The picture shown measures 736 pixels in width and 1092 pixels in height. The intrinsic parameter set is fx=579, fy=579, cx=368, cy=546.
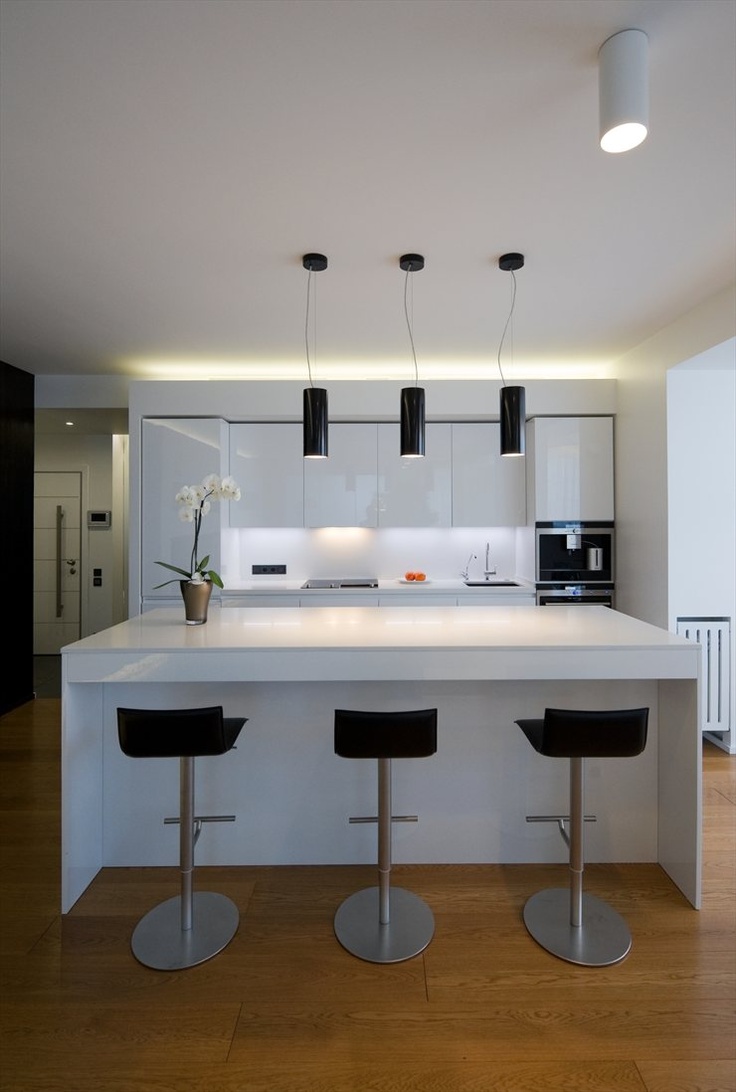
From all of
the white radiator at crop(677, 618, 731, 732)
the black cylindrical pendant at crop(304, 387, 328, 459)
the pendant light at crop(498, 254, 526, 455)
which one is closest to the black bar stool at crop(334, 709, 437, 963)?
the black cylindrical pendant at crop(304, 387, 328, 459)

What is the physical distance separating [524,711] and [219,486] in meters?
1.73

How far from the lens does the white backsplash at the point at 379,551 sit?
514 centimetres

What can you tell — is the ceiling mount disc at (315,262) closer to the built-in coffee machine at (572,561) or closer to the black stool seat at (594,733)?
the black stool seat at (594,733)

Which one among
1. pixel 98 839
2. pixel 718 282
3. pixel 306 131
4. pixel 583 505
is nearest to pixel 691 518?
pixel 583 505

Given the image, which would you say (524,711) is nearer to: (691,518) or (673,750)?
(673,750)

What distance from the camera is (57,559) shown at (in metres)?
7.08

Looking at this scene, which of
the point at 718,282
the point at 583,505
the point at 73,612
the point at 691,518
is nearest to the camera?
the point at 718,282

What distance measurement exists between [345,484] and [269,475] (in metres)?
0.62

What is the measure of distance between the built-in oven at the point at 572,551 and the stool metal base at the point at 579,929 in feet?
8.55

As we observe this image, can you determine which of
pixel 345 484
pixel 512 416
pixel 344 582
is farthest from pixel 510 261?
pixel 344 582

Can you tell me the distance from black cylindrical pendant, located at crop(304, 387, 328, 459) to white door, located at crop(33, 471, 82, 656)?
545 cm

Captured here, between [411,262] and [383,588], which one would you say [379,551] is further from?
[411,262]

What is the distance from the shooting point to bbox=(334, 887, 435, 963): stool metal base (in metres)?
2.01

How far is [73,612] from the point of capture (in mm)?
7086
